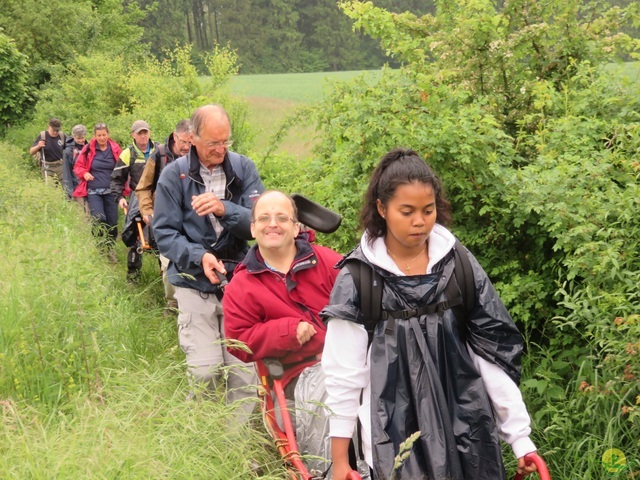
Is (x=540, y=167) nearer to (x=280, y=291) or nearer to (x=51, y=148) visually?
(x=280, y=291)

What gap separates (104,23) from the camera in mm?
42188

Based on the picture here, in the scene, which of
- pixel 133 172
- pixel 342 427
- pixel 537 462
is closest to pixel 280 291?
pixel 342 427

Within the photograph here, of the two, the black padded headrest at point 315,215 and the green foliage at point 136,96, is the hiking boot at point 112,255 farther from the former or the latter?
the black padded headrest at point 315,215

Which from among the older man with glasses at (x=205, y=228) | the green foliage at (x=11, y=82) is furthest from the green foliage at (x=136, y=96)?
the older man with glasses at (x=205, y=228)

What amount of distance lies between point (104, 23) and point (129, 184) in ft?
114

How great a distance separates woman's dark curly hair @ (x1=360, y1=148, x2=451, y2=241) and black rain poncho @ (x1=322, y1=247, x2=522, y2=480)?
21cm

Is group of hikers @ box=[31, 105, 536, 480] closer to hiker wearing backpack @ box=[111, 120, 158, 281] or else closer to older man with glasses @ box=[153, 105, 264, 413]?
older man with glasses @ box=[153, 105, 264, 413]

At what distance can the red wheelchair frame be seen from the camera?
3.68m

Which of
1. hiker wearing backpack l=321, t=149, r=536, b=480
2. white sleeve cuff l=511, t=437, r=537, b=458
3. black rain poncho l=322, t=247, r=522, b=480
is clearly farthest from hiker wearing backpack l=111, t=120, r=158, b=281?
white sleeve cuff l=511, t=437, r=537, b=458

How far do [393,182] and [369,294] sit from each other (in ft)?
1.42

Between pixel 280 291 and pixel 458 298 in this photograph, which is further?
pixel 280 291

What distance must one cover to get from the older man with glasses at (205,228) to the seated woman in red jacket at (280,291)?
673 mm

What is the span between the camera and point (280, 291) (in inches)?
173

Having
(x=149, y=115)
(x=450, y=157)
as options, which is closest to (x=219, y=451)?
(x=450, y=157)
